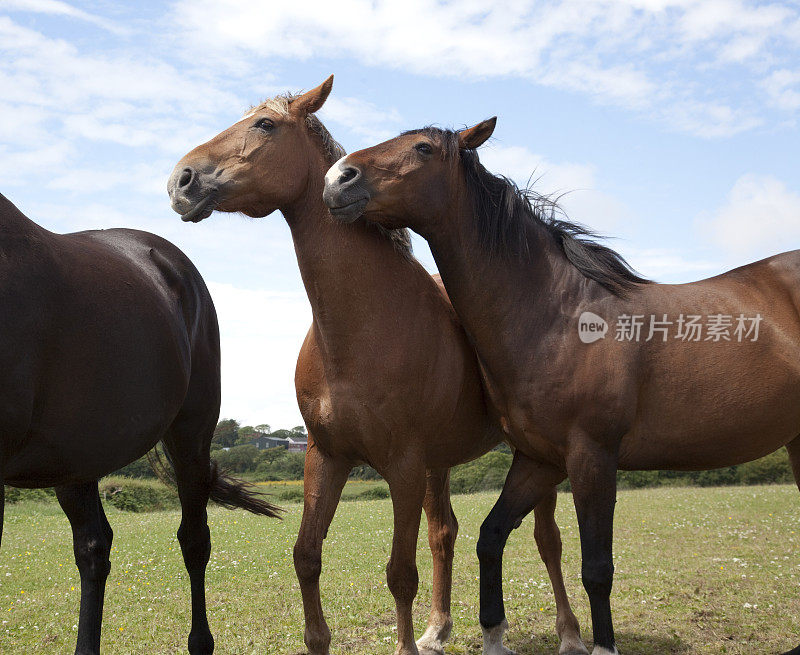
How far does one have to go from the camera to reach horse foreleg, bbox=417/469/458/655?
5113mm

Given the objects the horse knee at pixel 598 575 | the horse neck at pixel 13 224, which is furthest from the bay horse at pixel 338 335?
the horse knee at pixel 598 575

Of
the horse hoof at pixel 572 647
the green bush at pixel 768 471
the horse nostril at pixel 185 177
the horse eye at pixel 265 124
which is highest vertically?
the horse eye at pixel 265 124

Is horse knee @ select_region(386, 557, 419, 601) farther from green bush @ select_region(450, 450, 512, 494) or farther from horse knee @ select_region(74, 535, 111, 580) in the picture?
green bush @ select_region(450, 450, 512, 494)

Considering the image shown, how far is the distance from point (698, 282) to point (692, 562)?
581cm

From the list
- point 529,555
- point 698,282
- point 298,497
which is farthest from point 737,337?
point 298,497

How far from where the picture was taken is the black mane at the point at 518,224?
4223mm

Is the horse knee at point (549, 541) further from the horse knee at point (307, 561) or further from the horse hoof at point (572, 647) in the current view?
the horse knee at point (307, 561)

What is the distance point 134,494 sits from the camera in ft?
62.3

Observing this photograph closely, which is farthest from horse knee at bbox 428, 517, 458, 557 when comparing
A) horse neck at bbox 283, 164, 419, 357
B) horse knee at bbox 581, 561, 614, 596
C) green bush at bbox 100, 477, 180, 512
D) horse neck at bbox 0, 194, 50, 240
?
green bush at bbox 100, 477, 180, 512

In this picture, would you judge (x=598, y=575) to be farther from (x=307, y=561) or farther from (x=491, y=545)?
(x=307, y=561)

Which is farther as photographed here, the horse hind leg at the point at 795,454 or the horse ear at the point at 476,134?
the horse hind leg at the point at 795,454

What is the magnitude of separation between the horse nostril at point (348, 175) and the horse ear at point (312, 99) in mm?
623

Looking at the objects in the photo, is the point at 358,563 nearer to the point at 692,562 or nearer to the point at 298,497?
the point at 692,562

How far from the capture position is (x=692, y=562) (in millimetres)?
9227
